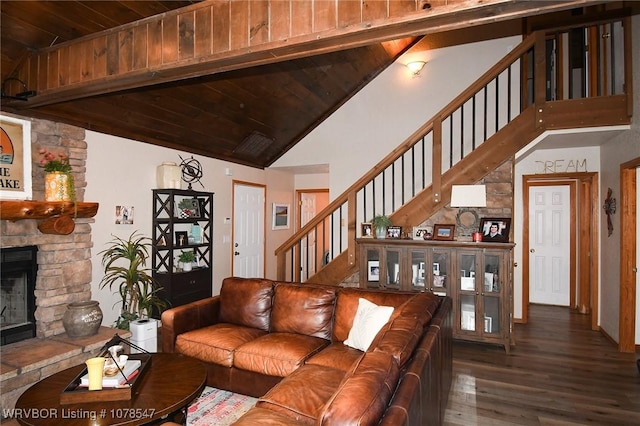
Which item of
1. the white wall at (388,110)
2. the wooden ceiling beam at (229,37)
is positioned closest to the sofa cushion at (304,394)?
the wooden ceiling beam at (229,37)

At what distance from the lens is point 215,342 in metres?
2.94

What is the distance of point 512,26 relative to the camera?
4.97 m

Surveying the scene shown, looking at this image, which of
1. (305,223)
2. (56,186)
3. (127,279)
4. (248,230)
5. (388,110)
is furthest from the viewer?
(305,223)

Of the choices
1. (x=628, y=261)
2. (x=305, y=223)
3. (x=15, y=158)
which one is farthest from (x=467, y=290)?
(x=15, y=158)

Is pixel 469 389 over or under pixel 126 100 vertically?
under

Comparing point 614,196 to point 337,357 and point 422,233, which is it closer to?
point 422,233

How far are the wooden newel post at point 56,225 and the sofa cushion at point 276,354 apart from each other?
2024 millimetres

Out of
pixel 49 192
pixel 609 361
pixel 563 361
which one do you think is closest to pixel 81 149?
pixel 49 192

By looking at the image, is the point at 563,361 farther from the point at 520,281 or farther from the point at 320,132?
the point at 320,132

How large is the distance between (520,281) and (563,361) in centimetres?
152

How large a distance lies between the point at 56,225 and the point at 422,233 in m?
3.80

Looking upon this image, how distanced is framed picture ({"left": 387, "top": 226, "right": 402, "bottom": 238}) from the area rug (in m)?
2.42

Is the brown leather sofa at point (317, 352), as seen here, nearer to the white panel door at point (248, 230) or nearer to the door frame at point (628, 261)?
the door frame at point (628, 261)

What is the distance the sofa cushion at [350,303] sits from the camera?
2.90 m
